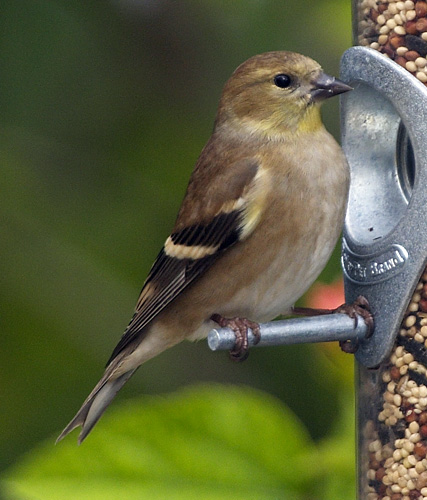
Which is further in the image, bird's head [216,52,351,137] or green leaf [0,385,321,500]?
bird's head [216,52,351,137]

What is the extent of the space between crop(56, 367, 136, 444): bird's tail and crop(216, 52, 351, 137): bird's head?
0.99 metres

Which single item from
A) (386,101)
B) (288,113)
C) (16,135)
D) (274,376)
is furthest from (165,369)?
(386,101)

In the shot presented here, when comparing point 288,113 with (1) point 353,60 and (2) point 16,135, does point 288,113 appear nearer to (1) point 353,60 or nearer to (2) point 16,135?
(1) point 353,60

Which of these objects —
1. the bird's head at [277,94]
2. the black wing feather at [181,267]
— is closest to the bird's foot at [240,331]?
the black wing feather at [181,267]

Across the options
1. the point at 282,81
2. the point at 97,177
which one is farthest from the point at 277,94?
the point at 97,177

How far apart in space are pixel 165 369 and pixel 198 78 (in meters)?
1.39

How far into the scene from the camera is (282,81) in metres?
3.91

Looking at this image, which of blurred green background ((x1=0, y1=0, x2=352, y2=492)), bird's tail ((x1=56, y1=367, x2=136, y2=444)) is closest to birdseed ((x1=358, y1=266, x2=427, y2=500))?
bird's tail ((x1=56, y1=367, x2=136, y2=444))

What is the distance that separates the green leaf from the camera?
3.18m

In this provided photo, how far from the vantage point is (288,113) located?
3873 mm

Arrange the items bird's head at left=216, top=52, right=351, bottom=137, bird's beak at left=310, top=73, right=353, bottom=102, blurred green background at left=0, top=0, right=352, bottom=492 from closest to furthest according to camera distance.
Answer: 1. bird's beak at left=310, top=73, right=353, bottom=102
2. bird's head at left=216, top=52, right=351, bottom=137
3. blurred green background at left=0, top=0, right=352, bottom=492

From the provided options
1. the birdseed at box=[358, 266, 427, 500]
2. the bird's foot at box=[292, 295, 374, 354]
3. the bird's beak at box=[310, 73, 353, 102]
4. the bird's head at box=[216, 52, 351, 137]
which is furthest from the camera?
the bird's head at box=[216, 52, 351, 137]

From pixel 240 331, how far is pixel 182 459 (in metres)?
0.44

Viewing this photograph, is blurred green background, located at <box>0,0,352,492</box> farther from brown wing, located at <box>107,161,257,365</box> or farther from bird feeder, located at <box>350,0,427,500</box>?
bird feeder, located at <box>350,0,427,500</box>
